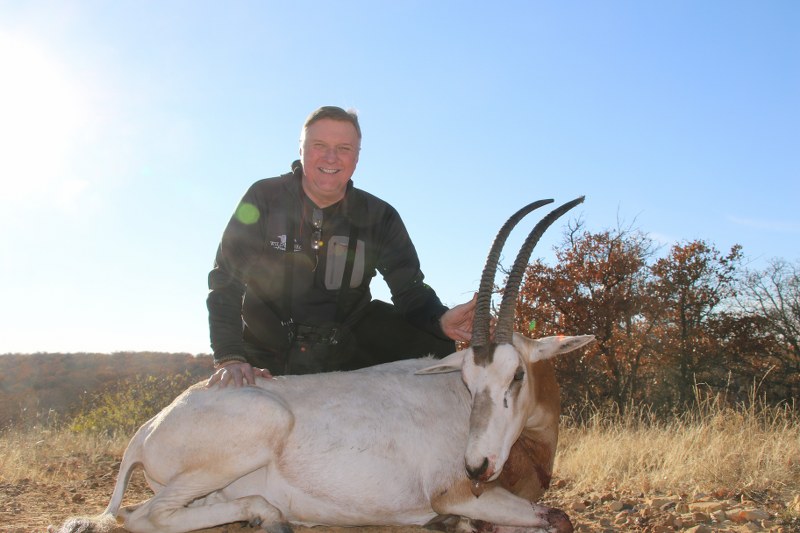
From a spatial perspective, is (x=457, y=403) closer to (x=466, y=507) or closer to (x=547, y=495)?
(x=466, y=507)

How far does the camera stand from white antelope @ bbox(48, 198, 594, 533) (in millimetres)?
4191

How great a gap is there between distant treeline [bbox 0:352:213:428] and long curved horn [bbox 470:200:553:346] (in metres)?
17.9

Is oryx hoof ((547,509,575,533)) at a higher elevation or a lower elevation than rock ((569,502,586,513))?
higher

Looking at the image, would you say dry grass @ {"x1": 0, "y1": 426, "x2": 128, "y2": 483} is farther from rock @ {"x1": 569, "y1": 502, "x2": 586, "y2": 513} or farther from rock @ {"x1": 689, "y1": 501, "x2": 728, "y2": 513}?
rock @ {"x1": 689, "y1": 501, "x2": 728, "y2": 513}

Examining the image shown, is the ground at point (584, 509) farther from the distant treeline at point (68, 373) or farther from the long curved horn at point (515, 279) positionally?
the distant treeline at point (68, 373)

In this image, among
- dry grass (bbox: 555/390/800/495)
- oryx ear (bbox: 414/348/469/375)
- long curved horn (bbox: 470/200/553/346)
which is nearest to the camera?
long curved horn (bbox: 470/200/553/346)

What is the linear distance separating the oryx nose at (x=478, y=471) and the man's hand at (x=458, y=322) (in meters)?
1.81

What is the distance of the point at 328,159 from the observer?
572cm

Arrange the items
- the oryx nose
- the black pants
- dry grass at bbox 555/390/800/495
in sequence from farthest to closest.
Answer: the black pants, dry grass at bbox 555/390/800/495, the oryx nose

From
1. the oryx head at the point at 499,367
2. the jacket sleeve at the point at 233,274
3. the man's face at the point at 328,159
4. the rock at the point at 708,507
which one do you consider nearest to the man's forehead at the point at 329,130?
the man's face at the point at 328,159

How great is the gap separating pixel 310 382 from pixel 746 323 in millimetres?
14199

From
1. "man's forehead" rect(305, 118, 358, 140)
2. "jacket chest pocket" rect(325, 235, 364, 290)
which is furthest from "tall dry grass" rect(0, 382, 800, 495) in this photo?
"man's forehead" rect(305, 118, 358, 140)

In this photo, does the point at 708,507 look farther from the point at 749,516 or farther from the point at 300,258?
the point at 300,258

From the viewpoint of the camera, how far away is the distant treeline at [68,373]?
76.7 ft
